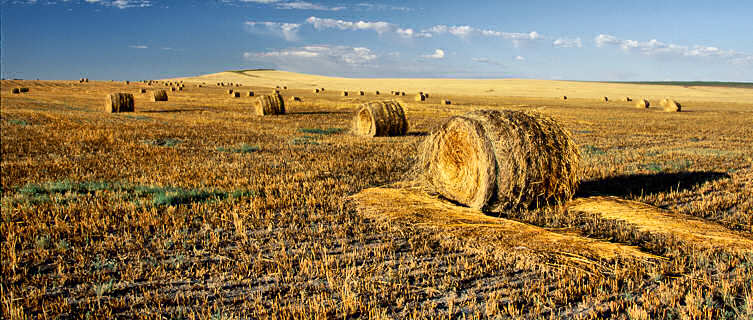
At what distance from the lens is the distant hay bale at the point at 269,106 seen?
81.7 feet

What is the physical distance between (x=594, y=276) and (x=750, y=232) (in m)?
2.87

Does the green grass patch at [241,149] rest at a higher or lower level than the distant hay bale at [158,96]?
lower

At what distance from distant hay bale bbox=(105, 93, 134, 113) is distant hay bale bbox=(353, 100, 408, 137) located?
52.2ft

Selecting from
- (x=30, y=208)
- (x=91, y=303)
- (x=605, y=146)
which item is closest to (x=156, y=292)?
(x=91, y=303)

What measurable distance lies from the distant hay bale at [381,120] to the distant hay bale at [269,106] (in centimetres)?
881

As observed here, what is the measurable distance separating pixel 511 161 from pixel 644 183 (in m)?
3.75

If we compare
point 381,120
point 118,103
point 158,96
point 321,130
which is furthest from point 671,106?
point 158,96

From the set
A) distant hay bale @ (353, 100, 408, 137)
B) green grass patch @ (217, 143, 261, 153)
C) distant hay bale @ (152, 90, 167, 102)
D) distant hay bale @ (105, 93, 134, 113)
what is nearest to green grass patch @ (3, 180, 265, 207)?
green grass patch @ (217, 143, 261, 153)

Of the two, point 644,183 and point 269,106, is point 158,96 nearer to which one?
point 269,106

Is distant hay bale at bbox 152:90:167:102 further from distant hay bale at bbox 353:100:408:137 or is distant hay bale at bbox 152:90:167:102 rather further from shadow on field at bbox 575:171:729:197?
shadow on field at bbox 575:171:729:197

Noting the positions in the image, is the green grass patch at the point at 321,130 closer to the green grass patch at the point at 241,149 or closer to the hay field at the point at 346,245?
the green grass patch at the point at 241,149

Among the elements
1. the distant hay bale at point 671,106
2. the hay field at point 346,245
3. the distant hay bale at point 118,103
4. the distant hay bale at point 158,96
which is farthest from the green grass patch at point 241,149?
the distant hay bale at point 671,106

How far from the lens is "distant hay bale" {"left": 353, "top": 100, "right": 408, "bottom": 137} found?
16.7 metres

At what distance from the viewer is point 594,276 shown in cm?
460
